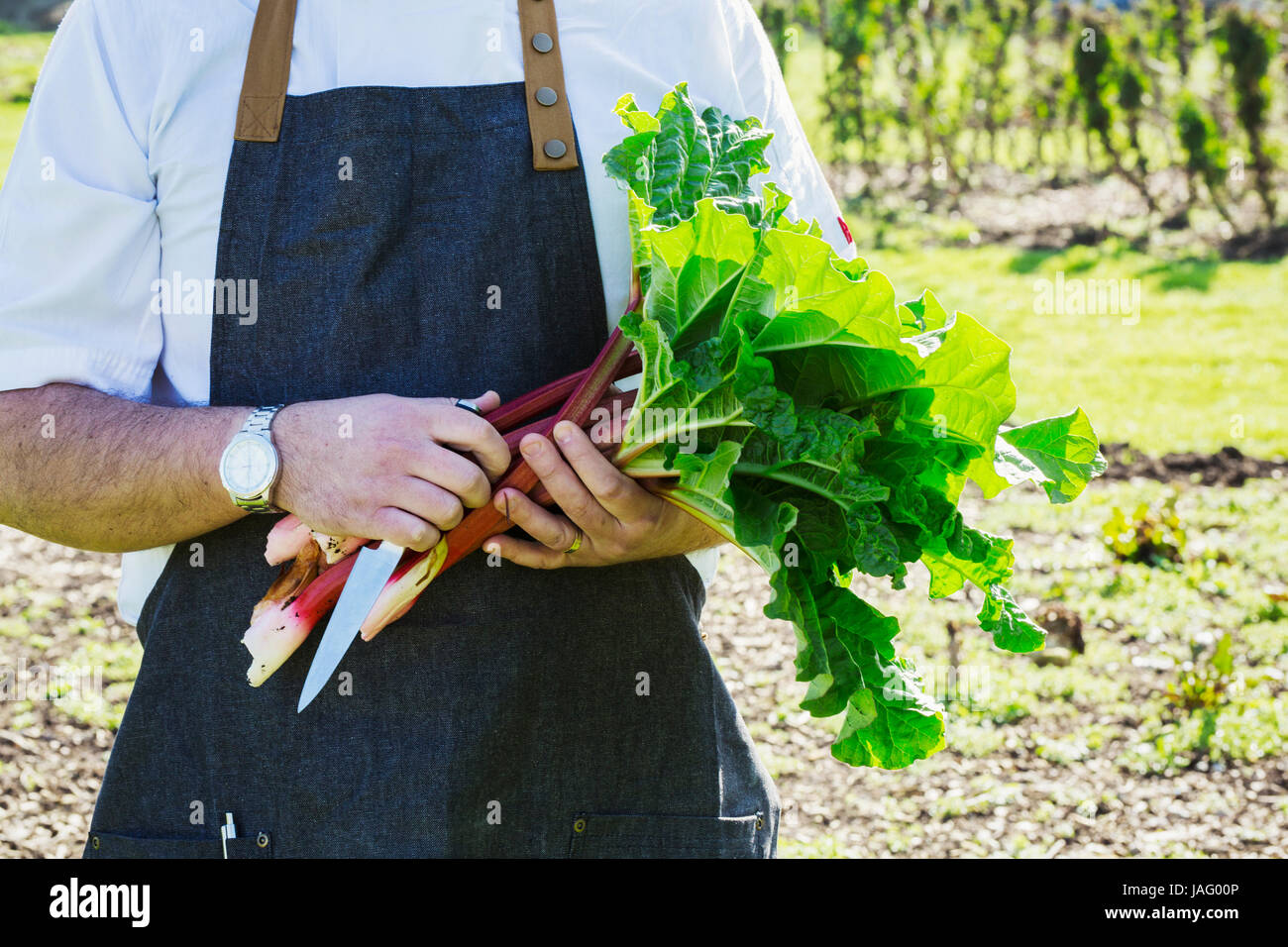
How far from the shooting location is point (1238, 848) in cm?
407

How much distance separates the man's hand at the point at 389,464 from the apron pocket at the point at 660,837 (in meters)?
0.59

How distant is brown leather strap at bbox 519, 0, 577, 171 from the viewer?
192 cm

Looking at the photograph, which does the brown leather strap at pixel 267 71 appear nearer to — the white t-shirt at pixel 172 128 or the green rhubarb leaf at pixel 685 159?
the white t-shirt at pixel 172 128

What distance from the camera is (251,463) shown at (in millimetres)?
1747

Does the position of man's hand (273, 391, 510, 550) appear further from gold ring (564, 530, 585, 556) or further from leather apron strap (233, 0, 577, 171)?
leather apron strap (233, 0, 577, 171)

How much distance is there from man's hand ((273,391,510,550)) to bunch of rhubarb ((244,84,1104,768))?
8cm

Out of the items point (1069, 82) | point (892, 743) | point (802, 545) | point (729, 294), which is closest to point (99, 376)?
point (729, 294)

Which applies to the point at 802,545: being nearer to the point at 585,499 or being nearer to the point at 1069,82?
the point at 585,499

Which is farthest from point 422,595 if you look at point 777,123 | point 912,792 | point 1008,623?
point 912,792

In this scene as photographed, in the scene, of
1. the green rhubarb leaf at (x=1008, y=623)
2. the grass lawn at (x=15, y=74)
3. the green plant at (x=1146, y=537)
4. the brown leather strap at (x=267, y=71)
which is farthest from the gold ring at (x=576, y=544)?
the grass lawn at (x=15, y=74)

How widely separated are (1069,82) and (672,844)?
40.4 feet

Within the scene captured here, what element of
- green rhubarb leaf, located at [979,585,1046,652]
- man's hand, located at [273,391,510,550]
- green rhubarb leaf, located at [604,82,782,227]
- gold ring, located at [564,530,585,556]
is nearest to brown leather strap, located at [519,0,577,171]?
green rhubarb leaf, located at [604,82,782,227]

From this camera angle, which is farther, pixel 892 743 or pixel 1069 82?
pixel 1069 82

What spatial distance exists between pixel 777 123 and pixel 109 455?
121cm
